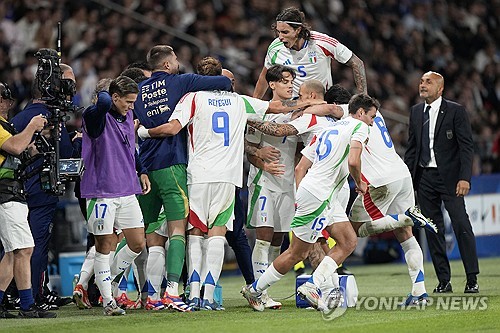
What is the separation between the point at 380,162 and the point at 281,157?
1.12 meters

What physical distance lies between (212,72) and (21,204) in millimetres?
2481

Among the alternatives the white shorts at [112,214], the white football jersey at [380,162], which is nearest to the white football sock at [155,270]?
the white shorts at [112,214]

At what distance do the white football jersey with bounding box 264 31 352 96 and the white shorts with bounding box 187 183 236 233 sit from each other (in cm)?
210

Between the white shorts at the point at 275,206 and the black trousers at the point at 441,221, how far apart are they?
2.09 m

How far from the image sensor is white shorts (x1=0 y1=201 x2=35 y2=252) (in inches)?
382

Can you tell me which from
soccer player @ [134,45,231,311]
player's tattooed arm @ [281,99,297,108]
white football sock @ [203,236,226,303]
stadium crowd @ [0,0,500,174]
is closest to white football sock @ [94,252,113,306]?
soccer player @ [134,45,231,311]

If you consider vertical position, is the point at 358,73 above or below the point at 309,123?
above

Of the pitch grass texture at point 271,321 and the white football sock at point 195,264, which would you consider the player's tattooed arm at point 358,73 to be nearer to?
the pitch grass texture at point 271,321

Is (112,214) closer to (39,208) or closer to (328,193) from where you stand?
(39,208)

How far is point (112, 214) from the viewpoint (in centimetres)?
1005

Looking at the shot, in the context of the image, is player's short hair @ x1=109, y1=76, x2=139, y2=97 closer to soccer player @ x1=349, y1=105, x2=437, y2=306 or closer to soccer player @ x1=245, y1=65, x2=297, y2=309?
soccer player @ x1=245, y1=65, x2=297, y2=309

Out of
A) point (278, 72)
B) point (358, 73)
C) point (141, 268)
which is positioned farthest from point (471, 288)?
point (141, 268)

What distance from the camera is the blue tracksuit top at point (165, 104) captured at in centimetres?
1067

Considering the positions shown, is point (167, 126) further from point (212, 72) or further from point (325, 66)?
point (325, 66)
